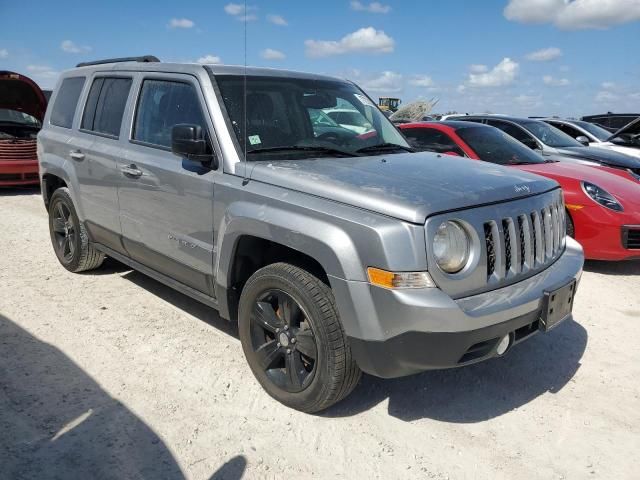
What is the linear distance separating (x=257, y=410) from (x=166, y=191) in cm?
156

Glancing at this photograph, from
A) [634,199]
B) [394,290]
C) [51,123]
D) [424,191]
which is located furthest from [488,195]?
[51,123]

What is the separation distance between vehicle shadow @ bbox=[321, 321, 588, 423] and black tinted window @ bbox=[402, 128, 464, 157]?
3128 mm

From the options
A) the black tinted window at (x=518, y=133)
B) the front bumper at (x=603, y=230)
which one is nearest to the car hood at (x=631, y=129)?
the black tinted window at (x=518, y=133)

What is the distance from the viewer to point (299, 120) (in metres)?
3.77

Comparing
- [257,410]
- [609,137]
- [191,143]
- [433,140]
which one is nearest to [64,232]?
[191,143]

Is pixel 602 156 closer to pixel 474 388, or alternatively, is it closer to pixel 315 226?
pixel 474 388

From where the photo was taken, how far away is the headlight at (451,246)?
263 cm

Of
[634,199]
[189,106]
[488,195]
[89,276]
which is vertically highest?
[189,106]

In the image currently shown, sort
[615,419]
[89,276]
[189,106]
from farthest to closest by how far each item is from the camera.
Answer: [89,276] → [189,106] → [615,419]

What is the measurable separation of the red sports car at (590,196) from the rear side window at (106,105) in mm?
2557

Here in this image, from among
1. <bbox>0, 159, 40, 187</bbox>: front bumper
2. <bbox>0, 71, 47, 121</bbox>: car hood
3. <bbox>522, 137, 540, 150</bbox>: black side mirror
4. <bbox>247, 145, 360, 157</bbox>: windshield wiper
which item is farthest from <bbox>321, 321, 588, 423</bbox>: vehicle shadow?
<bbox>0, 71, 47, 121</bbox>: car hood

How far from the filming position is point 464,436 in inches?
117

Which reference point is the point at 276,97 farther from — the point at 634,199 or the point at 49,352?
the point at 634,199

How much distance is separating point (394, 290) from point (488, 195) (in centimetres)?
79
